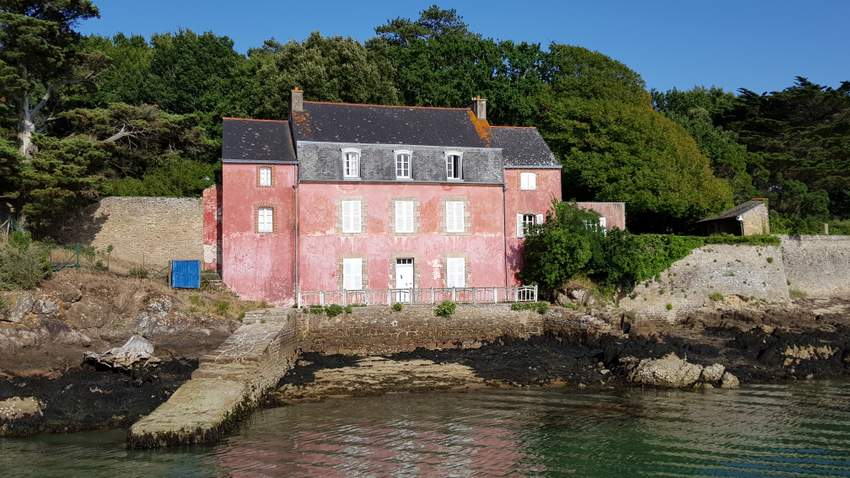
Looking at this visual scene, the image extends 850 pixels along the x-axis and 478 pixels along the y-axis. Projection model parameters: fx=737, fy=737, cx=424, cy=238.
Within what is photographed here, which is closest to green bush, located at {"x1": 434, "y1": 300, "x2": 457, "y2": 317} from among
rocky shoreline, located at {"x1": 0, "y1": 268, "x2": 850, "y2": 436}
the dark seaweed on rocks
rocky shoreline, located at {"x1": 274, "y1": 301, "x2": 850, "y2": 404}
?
rocky shoreline, located at {"x1": 0, "y1": 268, "x2": 850, "y2": 436}

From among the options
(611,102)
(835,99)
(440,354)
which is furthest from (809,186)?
(440,354)

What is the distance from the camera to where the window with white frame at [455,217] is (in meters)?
29.3

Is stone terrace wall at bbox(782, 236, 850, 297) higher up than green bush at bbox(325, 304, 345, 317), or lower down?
higher up

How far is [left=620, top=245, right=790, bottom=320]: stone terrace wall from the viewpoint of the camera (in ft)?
97.7

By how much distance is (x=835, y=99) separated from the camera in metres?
46.6

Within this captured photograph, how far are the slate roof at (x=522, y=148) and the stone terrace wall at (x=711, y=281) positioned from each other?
257 inches

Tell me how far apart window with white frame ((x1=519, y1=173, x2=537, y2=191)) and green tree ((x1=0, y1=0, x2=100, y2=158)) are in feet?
57.4

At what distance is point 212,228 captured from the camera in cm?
2930

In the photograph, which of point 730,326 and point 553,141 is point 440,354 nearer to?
point 730,326

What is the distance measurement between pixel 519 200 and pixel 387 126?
6177 millimetres

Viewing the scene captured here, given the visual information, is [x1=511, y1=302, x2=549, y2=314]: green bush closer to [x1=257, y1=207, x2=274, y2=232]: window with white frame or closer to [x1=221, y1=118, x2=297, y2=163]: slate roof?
[x1=257, y1=207, x2=274, y2=232]: window with white frame

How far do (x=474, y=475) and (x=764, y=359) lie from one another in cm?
1397

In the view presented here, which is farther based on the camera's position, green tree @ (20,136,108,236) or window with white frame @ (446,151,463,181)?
window with white frame @ (446,151,463,181)

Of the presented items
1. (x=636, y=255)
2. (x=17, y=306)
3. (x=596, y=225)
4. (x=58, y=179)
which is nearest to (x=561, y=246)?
(x=596, y=225)
